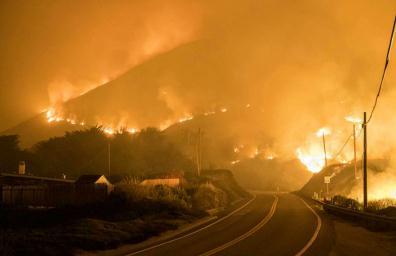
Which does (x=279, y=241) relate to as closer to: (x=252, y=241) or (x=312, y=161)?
(x=252, y=241)

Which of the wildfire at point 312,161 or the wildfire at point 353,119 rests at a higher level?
the wildfire at point 353,119

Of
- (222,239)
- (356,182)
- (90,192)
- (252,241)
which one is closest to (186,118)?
(356,182)

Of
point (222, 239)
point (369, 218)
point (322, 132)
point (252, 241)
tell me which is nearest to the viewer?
point (252, 241)

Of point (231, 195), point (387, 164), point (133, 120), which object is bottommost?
point (231, 195)

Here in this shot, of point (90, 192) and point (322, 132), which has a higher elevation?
point (322, 132)

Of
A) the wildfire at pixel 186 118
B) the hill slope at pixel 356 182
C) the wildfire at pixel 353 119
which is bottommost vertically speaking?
the hill slope at pixel 356 182

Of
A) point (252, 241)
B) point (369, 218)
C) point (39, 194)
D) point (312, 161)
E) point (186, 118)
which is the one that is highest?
point (186, 118)

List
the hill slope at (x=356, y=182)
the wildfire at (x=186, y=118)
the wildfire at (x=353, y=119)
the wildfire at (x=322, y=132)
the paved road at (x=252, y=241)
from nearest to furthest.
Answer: the paved road at (x=252, y=241) < the hill slope at (x=356, y=182) < the wildfire at (x=353, y=119) < the wildfire at (x=322, y=132) < the wildfire at (x=186, y=118)

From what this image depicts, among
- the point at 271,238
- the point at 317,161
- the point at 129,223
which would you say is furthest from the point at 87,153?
the point at 271,238

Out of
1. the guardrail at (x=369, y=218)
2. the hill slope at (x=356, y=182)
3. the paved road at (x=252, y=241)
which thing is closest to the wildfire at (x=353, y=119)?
the hill slope at (x=356, y=182)

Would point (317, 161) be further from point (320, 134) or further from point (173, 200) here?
point (173, 200)

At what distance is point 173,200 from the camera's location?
127ft

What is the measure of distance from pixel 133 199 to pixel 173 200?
12.4ft

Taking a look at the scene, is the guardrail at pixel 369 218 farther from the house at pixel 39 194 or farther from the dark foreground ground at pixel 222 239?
the house at pixel 39 194
